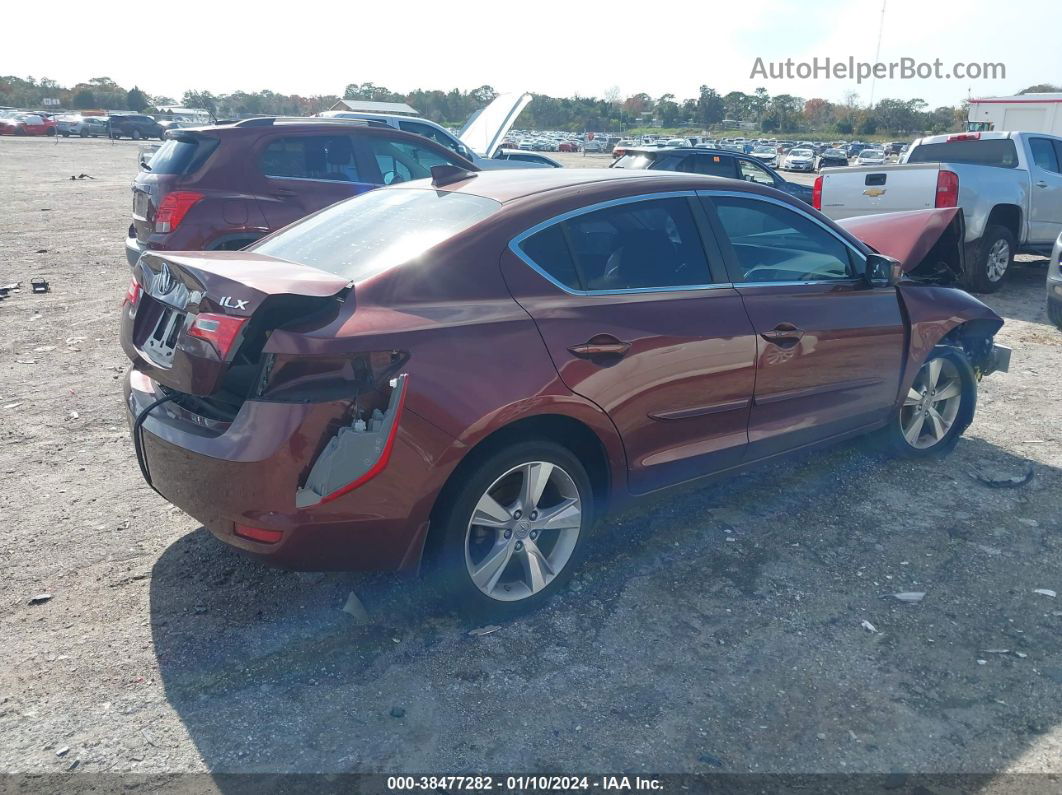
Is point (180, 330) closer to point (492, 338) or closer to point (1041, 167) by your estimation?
point (492, 338)

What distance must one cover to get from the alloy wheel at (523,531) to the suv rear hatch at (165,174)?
5.01m

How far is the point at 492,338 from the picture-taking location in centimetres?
309

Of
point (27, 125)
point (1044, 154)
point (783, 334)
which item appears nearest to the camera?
point (783, 334)

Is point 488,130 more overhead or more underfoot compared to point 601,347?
more overhead

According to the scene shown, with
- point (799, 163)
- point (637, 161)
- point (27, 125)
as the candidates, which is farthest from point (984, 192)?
point (27, 125)

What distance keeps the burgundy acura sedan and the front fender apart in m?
0.23

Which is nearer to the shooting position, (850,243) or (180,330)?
(180,330)

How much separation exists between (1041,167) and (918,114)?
300 ft

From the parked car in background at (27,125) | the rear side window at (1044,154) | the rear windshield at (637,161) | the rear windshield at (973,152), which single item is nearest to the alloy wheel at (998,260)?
the rear windshield at (973,152)

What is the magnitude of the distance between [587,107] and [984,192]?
128m

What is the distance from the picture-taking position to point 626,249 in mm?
3660

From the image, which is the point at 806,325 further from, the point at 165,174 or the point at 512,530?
the point at 165,174

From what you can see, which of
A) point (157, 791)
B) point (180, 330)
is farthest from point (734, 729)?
point (180, 330)

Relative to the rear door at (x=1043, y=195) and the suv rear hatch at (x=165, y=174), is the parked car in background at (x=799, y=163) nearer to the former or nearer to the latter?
the rear door at (x=1043, y=195)
